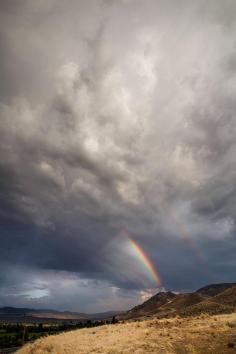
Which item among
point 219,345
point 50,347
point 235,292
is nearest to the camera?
point 219,345

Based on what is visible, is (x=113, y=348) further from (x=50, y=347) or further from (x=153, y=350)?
(x=50, y=347)

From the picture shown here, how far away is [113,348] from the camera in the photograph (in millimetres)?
37844

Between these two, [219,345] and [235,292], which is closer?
[219,345]

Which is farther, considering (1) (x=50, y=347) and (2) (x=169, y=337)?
(1) (x=50, y=347)

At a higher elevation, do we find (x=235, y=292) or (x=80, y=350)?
(x=235, y=292)

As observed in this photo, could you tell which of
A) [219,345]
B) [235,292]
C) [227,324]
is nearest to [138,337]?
[227,324]

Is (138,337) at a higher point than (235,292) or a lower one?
lower

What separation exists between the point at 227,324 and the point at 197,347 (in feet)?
44.6

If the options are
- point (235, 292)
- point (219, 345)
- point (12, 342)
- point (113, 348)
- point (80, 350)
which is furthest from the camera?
point (12, 342)

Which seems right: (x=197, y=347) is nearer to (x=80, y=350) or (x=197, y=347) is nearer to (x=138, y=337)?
(x=138, y=337)

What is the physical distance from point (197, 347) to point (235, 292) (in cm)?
10362

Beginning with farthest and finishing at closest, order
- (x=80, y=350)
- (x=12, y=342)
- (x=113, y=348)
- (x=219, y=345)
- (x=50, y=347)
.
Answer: (x=12, y=342) < (x=50, y=347) < (x=80, y=350) < (x=113, y=348) < (x=219, y=345)

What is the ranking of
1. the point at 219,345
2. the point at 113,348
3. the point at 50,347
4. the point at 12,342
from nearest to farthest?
the point at 219,345
the point at 113,348
the point at 50,347
the point at 12,342

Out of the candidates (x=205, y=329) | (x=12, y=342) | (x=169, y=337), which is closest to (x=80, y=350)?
(x=169, y=337)
